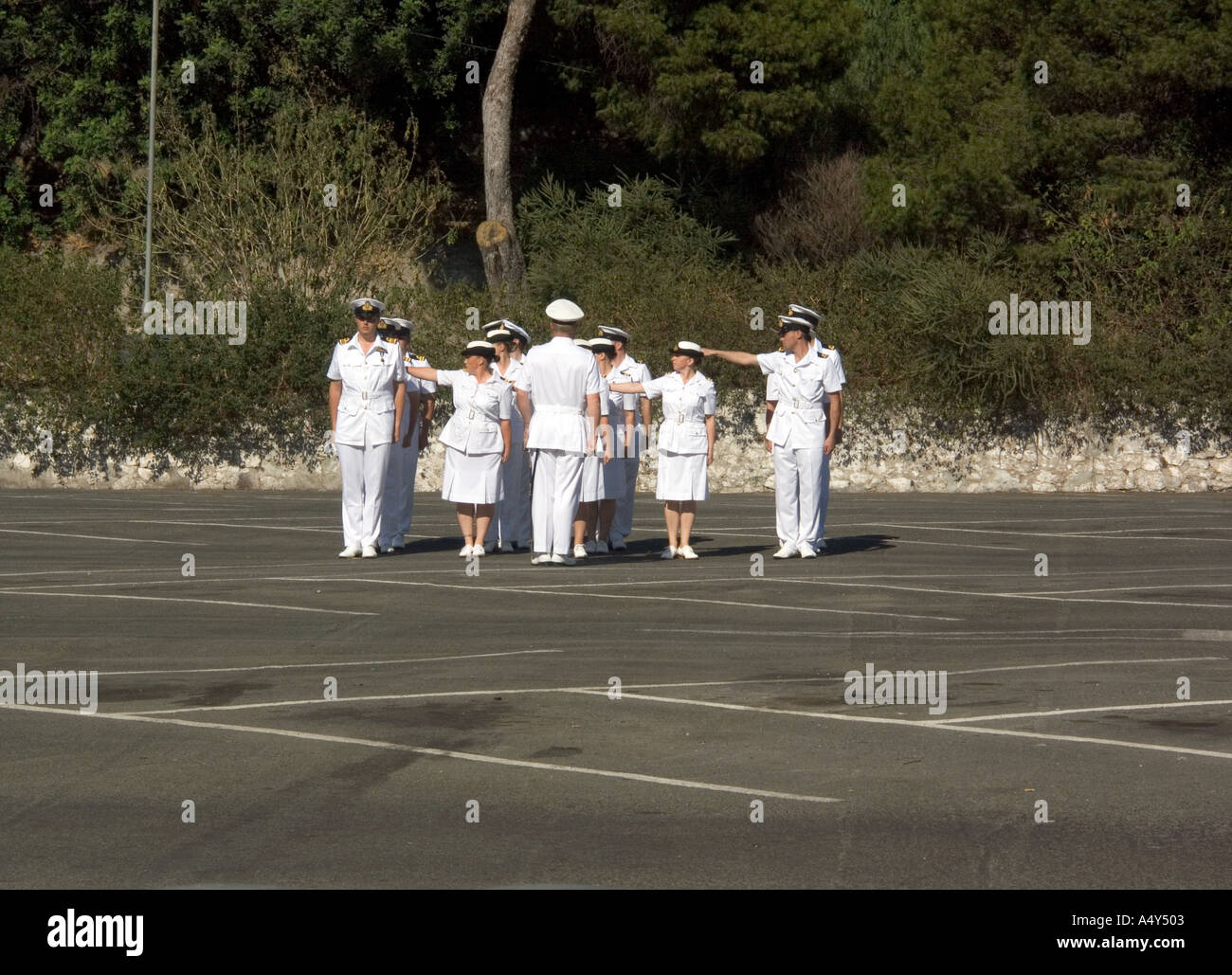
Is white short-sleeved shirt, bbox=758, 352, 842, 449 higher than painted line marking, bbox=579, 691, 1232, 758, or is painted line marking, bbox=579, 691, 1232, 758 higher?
white short-sleeved shirt, bbox=758, 352, 842, 449

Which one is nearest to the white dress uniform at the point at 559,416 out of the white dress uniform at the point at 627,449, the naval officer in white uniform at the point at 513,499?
the white dress uniform at the point at 627,449

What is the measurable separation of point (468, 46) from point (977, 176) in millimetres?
11507

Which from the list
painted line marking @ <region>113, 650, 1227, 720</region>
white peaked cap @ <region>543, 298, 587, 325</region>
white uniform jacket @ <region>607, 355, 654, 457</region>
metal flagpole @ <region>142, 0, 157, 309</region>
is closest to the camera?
painted line marking @ <region>113, 650, 1227, 720</region>

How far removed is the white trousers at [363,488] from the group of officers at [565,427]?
12 millimetres

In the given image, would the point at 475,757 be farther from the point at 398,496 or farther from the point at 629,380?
the point at 398,496

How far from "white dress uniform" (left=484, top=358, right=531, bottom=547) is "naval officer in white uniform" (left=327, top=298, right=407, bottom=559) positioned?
4.39 feet

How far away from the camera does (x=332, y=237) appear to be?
119 ft

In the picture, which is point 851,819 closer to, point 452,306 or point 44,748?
point 44,748

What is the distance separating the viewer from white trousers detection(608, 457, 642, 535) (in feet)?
58.2

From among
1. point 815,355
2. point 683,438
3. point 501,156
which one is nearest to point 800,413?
point 815,355

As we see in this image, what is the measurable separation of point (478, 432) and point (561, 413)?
141cm

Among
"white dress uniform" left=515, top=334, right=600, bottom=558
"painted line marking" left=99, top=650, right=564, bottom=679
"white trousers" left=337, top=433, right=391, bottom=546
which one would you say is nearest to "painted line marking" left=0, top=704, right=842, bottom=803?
"painted line marking" left=99, top=650, right=564, bottom=679

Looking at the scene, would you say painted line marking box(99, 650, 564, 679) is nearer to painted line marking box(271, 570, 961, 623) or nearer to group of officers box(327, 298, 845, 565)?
painted line marking box(271, 570, 961, 623)

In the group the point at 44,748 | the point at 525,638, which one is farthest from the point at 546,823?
the point at 525,638
